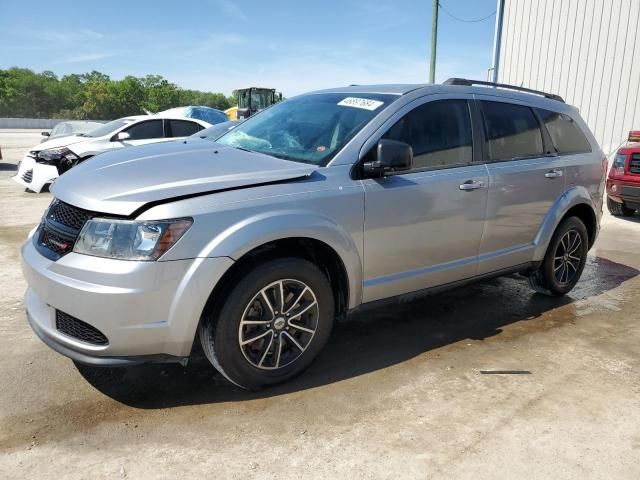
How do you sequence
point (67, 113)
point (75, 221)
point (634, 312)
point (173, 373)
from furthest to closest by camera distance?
point (67, 113) → point (634, 312) → point (173, 373) → point (75, 221)

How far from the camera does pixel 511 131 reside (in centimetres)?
430

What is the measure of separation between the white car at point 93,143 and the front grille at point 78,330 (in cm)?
743

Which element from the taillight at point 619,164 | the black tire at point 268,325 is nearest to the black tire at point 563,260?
the black tire at point 268,325

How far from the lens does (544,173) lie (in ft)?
14.5

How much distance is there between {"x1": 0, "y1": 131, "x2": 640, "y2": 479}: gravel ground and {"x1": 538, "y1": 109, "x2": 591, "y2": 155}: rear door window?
158cm

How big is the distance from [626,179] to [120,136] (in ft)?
29.5

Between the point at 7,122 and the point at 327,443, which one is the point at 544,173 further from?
the point at 7,122

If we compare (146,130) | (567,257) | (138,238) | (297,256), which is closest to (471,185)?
(297,256)

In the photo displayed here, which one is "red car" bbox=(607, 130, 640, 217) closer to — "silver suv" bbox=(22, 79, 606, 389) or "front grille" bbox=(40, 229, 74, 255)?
"silver suv" bbox=(22, 79, 606, 389)

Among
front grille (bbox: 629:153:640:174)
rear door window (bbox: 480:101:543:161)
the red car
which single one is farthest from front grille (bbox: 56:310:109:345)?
front grille (bbox: 629:153:640:174)

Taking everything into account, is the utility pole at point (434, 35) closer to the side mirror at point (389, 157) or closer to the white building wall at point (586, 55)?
the white building wall at point (586, 55)

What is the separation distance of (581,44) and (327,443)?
47.4ft

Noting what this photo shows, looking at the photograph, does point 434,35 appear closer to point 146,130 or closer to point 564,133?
point 146,130

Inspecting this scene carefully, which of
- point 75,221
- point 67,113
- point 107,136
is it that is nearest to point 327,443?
point 75,221
